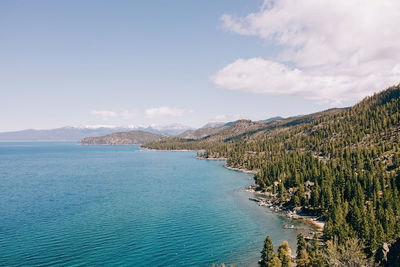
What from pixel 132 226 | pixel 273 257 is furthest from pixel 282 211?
pixel 132 226

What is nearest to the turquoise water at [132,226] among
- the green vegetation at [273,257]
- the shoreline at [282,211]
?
the shoreline at [282,211]

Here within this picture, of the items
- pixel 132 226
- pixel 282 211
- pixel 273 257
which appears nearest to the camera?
pixel 273 257

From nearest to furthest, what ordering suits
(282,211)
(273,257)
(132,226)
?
(273,257), (132,226), (282,211)

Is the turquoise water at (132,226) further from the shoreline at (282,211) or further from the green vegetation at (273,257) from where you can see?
the green vegetation at (273,257)

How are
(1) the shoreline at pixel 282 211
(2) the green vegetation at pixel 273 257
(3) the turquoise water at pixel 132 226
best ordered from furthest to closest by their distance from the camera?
(1) the shoreline at pixel 282 211, (3) the turquoise water at pixel 132 226, (2) the green vegetation at pixel 273 257

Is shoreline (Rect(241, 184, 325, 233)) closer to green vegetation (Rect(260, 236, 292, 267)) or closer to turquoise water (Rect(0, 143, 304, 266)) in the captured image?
turquoise water (Rect(0, 143, 304, 266))

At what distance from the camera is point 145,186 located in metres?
168

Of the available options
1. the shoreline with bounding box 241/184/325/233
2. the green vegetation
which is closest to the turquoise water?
the shoreline with bounding box 241/184/325/233

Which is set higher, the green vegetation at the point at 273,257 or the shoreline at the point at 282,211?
the green vegetation at the point at 273,257

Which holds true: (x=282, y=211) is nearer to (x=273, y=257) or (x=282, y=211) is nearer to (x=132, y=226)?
(x=273, y=257)

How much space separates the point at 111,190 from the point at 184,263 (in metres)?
102

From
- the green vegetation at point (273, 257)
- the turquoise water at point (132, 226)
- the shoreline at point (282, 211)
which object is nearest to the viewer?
the green vegetation at point (273, 257)

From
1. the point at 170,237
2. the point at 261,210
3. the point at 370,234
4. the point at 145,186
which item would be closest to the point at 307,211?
the point at 261,210

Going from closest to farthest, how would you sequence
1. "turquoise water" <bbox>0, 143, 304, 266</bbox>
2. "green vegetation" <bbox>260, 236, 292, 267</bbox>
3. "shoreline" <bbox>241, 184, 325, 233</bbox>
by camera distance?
"green vegetation" <bbox>260, 236, 292, 267</bbox>, "turquoise water" <bbox>0, 143, 304, 266</bbox>, "shoreline" <bbox>241, 184, 325, 233</bbox>
